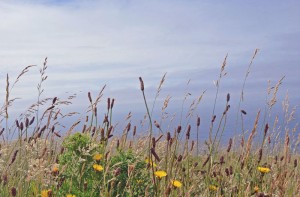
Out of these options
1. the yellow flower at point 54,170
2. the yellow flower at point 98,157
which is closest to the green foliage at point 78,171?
the yellow flower at point 98,157

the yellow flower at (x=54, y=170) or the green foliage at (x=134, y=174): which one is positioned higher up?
the yellow flower at (x=54, y=170)

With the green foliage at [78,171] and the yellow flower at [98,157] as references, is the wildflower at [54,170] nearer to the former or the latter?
the green foliage at [78,171]

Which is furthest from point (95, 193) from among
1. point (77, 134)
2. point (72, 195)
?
point (77, 134)

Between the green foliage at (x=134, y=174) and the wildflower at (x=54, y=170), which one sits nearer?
the wildflower at (x=54, y=170)

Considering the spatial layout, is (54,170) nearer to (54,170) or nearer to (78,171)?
(54,170)

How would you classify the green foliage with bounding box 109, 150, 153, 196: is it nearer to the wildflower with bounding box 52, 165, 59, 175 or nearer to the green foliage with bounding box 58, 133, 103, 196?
the green foliage with bounding box 58, 133, 103, 196

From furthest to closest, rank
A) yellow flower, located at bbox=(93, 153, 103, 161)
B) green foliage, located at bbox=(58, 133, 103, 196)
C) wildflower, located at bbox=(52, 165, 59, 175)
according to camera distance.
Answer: yellow flower, located at bbox=(93, 153, 103, 161)
green foliage, located at bbox=(58, 133, 103, 196)
wildflower, located at bbox=(52, 165, 59, 175)

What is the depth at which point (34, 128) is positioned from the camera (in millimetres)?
4047

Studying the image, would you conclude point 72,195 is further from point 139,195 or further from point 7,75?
point 7,75

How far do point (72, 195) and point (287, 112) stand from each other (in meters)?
3.04

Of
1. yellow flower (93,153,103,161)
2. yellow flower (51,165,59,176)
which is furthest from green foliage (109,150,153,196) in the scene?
yellow flower (51,165,59,176)

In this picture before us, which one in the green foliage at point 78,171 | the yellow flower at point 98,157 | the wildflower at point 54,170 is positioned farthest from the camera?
the yellow flower at point 98,157

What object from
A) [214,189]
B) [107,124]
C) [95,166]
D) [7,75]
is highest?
[7,75]

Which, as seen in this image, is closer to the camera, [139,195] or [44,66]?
[139,195]
